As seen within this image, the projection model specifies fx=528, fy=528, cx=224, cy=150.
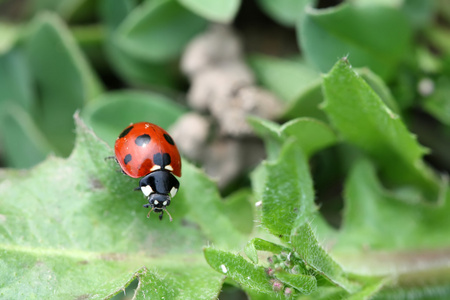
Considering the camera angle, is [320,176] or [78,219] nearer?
[78,219]

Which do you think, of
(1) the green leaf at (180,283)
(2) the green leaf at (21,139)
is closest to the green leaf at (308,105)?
(1) the green leaf at (180,283)

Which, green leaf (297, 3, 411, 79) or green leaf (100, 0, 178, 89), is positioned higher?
green leaf (100, 0, 178, 89)

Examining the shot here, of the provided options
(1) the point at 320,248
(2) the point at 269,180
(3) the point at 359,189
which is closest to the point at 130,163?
(2) the point at 269,180

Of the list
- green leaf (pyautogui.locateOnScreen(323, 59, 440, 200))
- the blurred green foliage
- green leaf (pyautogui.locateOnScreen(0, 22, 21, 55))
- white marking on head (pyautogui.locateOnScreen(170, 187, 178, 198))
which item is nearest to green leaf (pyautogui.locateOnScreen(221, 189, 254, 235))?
the blurred green foliage

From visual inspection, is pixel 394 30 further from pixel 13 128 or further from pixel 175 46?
pixel 13 128

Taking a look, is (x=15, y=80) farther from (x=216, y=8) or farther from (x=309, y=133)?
(x=309, y=133)

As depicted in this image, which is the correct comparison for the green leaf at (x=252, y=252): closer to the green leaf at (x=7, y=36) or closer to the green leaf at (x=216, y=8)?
the green leaf at (x=216, y=8)

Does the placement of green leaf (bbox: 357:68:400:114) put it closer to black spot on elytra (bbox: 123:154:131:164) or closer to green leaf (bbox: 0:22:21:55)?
black spot on elytra (bbox: 123:154:131:164)
